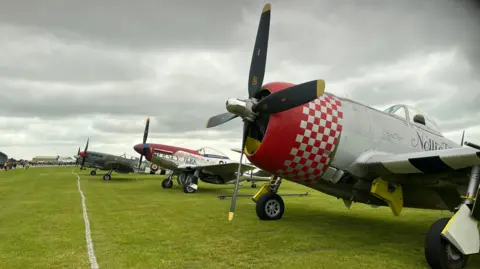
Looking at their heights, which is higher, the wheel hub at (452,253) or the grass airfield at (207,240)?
the wheel hub at (452,253)

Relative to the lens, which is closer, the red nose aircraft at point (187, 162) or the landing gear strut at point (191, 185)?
the landing gear strut at point (191, 185)

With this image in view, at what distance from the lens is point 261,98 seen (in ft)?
21.4

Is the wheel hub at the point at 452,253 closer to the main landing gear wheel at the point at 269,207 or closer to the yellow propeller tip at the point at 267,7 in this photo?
the main landing gear wheel at the point at 269,207

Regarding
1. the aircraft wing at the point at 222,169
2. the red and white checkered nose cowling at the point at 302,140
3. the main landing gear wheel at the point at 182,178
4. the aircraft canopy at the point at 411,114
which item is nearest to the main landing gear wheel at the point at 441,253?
the red and white checkered nose cowling at the point at 302,140

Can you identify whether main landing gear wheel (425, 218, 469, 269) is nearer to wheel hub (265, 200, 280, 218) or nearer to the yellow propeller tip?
wheel hub (265, 200, 280, 218)

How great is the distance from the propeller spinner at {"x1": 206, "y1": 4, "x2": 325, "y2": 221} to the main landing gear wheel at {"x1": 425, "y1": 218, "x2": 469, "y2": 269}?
8.77 feet

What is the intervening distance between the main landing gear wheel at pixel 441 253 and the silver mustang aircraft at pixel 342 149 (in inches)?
13.9

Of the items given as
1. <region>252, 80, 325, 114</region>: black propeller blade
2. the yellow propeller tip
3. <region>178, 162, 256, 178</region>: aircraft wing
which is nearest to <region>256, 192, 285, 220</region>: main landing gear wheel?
<region>252, 80, 325, 114</region>: black propeller blade

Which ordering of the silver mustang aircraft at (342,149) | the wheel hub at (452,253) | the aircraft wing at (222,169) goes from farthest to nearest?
the aircraft wing at (222,169)
the silver mustang aircraft at (342,149)
the wheel hub at (452,253)

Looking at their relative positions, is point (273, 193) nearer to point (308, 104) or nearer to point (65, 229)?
point (308, 104)

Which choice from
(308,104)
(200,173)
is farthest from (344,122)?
(200,173)

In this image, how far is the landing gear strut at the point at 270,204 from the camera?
871 cm

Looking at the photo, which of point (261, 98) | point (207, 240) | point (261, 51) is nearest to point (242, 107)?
point (261, 98)

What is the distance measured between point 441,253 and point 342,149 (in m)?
2.38
